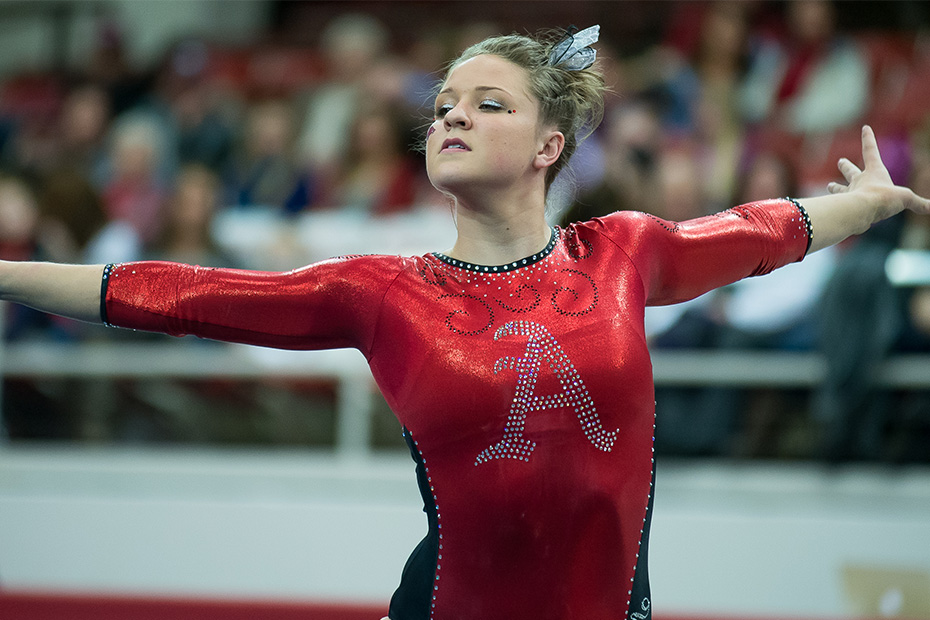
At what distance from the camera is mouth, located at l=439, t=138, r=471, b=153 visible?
63.5 inches

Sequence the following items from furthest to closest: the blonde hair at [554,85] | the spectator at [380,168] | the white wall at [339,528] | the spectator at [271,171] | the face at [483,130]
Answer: the spectator at [271,171]
the spectator at [380,168]
the white wall at [339,528]
the blonde hair at [554,85]
the face at [483,130]

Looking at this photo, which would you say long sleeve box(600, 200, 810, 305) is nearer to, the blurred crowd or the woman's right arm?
the blurred crowd

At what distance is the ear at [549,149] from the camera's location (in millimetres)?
1713

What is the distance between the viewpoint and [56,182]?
496 cm

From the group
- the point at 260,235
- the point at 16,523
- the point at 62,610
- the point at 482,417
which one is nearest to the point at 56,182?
the point at 260,235

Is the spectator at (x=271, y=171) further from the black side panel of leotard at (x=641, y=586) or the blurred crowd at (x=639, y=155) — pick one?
the black side panel of leotard at (x=641, y=586)

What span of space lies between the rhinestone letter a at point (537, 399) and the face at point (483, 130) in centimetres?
26

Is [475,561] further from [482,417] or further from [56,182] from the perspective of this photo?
[56,182]

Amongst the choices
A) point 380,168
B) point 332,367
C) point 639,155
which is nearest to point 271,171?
point 380,168

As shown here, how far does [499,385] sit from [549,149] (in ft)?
1.47

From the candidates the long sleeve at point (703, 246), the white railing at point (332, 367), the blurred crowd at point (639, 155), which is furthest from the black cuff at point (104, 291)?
the white railing at point (332, 367)

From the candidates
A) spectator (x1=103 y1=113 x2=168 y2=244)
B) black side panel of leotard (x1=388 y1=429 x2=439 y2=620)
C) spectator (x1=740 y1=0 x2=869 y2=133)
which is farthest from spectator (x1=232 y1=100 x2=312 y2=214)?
black side panel of leotard (x1=388 y1=429 x2=439 y2=620)

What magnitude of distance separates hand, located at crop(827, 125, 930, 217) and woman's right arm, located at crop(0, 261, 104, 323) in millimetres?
1272

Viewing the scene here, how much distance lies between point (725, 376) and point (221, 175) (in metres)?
3.07
